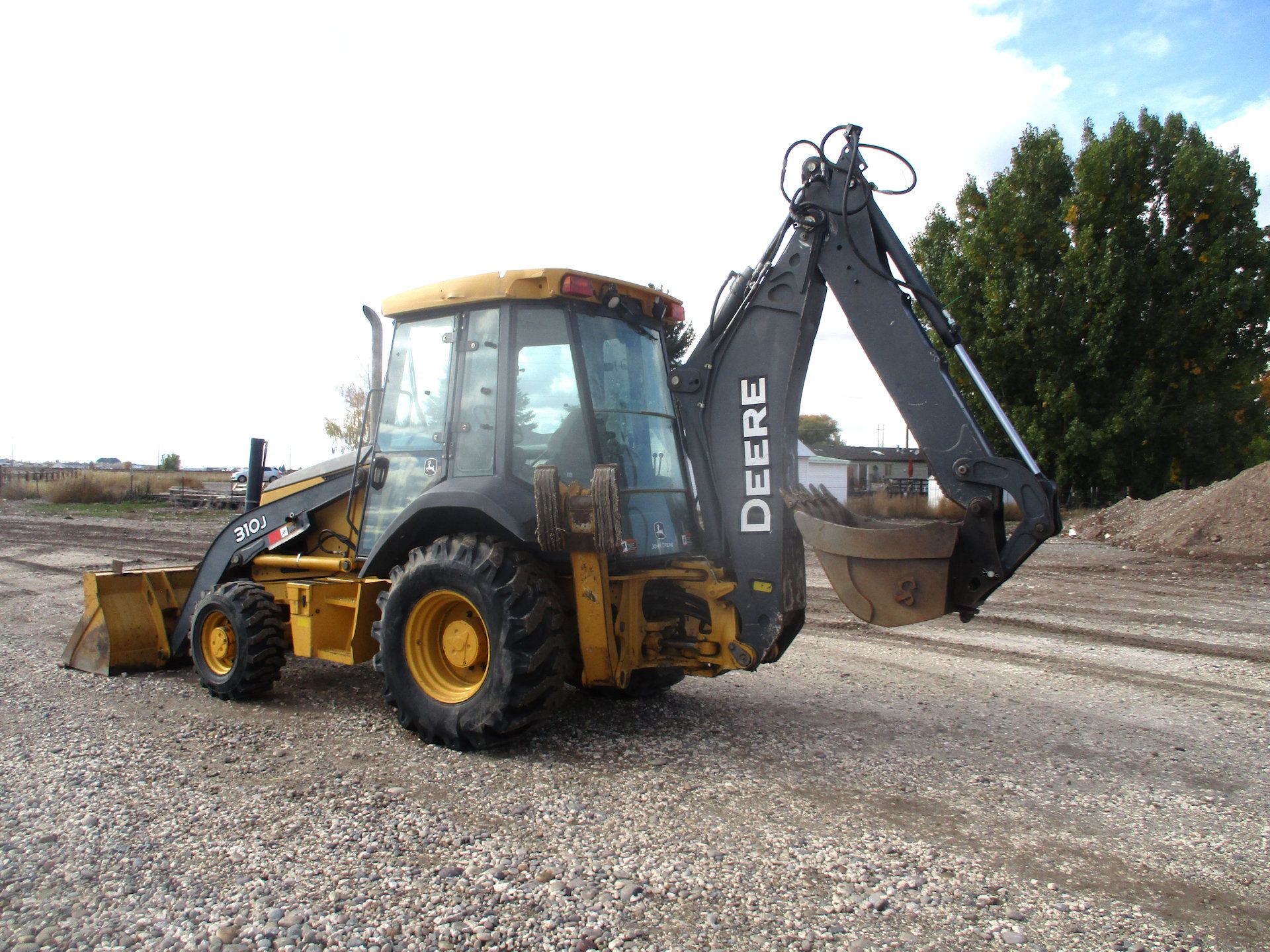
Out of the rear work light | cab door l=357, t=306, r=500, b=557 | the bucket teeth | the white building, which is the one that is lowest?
the bucket teeth

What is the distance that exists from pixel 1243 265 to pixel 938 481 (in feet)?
86.4

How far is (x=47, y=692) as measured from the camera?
6.24 m

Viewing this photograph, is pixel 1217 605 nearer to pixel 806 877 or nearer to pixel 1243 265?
pixel 806 877

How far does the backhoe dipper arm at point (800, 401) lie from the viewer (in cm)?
431

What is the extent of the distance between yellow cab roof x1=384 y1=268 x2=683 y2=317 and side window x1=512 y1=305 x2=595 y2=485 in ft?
0.46

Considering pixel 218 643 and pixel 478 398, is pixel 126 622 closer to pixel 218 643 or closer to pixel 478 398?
pixel 218 643

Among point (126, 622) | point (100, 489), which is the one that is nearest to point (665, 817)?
point (126, 622)

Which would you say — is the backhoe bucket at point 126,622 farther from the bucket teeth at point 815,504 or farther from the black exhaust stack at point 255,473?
the bucket teeth at point 815,504

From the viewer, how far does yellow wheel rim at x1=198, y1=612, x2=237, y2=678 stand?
6102mm

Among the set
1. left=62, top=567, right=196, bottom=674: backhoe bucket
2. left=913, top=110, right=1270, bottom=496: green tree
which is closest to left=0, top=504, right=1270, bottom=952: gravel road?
left=62, top=567, right=196, bottom=674: backhoe bucket

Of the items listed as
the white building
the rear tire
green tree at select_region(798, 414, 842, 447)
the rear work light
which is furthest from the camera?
green tree at select_region(798, 414, 842, 447)

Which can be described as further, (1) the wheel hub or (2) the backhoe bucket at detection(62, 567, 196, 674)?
(2) the backhoe bucket at detection(62, 567, 196, 674)

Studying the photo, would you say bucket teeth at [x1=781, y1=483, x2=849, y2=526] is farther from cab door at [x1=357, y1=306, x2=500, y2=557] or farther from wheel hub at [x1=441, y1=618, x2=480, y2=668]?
wheel hub at [x1=441, y1=618, x2=480, y2=668]

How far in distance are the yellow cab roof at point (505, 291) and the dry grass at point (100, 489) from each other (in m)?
33.4
